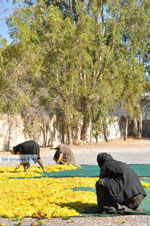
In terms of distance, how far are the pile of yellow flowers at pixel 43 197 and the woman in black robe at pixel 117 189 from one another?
0.57 meters

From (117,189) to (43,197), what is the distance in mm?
2271

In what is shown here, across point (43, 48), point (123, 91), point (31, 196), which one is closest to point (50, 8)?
point (43, 48)

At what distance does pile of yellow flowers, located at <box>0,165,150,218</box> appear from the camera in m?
7.97

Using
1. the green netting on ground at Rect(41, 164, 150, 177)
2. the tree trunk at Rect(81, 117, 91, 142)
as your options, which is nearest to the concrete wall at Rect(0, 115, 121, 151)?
the tree trunk at Rect(81, 117, 91, 142)

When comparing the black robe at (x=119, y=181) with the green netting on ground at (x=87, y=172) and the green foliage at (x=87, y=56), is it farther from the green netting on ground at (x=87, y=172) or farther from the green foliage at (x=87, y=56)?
the green foliage at (x=87, y=56)

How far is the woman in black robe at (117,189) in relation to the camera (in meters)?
7.93

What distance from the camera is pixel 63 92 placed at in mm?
28688

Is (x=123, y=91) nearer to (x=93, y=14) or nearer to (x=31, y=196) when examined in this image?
(x=93, y=14)

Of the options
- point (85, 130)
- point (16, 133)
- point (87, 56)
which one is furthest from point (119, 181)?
point (85, 130)

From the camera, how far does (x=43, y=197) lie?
9531 millimetres

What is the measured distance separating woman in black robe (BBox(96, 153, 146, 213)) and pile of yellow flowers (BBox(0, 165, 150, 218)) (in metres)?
0.57

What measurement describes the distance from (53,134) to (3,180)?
1878 cm

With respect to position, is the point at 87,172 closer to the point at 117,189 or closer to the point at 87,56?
the point at 117,189

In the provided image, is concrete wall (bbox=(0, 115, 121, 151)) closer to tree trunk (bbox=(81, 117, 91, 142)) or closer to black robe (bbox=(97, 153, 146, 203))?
tree trunk (bbox=(81, 117, 91, 142))
